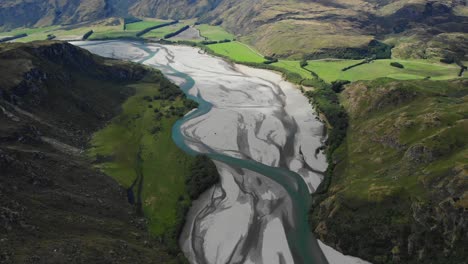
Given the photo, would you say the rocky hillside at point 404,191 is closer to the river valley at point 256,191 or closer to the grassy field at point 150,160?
the river valley at point 256,191

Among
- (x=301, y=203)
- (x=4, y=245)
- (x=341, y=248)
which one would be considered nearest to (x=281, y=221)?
(x=301, y=203)

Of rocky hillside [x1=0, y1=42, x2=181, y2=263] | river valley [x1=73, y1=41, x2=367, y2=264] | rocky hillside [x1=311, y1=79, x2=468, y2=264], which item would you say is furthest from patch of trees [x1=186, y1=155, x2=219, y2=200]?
rocky hillside [x1=311, y1=79, x2=468, y2=264]

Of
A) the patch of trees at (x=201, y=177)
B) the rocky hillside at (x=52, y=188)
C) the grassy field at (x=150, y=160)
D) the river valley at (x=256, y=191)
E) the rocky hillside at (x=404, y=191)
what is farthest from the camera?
the patch of trees at (x=201, y=177)

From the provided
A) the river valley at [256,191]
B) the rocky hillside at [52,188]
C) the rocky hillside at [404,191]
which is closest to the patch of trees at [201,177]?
the river valley at [256,191]

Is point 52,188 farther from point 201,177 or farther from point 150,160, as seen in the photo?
point 201,177

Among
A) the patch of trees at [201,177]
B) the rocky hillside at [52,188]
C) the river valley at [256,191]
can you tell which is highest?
the rocky hillside at [52,188]
